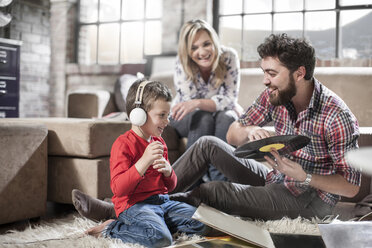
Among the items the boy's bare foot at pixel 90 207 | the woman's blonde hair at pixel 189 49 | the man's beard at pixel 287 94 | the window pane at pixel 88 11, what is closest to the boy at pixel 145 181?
the boy's bare foot at pixel 90 207

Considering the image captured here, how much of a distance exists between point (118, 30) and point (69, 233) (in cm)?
345

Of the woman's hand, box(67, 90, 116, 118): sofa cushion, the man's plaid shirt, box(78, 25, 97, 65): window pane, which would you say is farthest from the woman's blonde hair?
box(78, 25, 97, 65): window pane

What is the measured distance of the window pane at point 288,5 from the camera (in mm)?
3645

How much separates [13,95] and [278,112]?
9.05 ft

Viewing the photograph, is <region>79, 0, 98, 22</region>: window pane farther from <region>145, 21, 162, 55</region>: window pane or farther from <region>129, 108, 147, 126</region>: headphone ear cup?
<region>129, 108, 147, 126</region>: headphone ear cup

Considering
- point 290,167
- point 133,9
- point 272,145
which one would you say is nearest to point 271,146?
point 272,145

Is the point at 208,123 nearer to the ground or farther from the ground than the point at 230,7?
nearer to the ground

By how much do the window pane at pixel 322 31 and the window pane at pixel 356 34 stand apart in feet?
0.27

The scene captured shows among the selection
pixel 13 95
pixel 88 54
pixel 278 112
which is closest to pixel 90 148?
pixel 278 112

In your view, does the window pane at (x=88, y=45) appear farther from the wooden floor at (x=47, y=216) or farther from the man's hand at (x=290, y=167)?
the man's hand at (x=290, y=167)

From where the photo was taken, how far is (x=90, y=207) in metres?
1.49

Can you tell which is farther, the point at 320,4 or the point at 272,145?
the point at 320,4

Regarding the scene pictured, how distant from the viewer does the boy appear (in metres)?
1.19

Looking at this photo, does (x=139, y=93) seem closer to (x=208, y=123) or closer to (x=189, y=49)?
(x=208, y=123)
